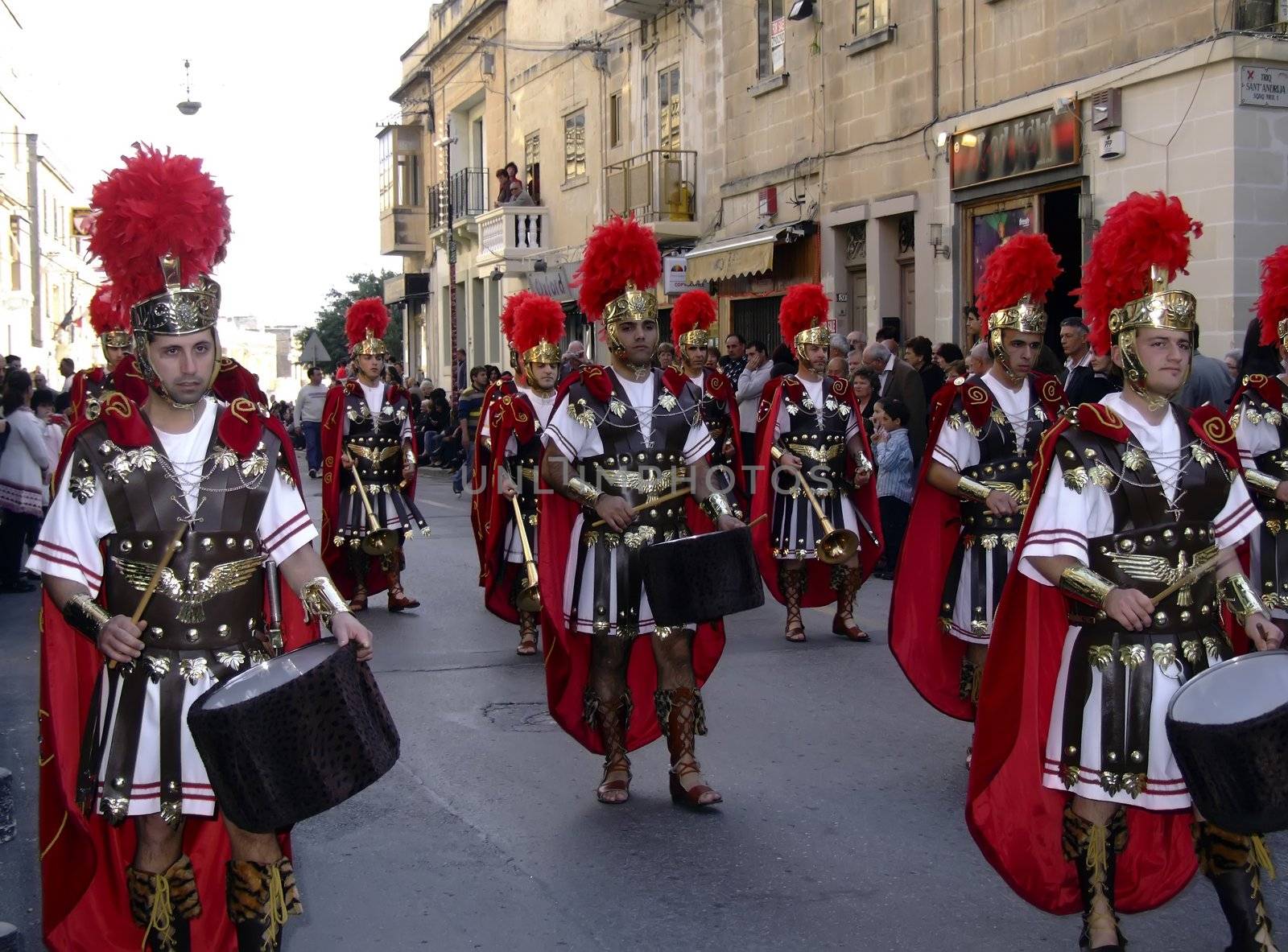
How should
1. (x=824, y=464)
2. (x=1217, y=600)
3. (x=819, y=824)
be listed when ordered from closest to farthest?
(x=1217, y=600)
(x=819, y=824)
(x=824, y=464)

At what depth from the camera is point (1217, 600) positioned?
4465mm

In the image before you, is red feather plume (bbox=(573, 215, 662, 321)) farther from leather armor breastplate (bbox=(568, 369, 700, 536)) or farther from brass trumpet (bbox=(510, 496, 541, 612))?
brass trumpet (bbox=(510, 496, 541, 612))

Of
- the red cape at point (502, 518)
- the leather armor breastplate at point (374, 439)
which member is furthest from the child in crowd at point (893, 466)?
the leather armor breastplate at point (374, 439)

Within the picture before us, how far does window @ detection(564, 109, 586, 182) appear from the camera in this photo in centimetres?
3211

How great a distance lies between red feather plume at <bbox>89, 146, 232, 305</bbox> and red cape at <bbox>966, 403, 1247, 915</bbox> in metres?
2.55

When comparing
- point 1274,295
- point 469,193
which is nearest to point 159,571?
point 1274,295

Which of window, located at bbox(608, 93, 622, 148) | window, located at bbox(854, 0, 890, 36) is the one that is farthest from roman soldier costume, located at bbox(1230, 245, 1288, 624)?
window, located at bbox(608, 93, 622, 148)

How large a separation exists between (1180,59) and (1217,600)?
34.5 ft

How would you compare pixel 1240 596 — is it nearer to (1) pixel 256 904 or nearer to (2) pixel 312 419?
(1) pixel 256 904

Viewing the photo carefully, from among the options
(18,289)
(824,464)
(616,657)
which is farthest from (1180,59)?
(18,289)

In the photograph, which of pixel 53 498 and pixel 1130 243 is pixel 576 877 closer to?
pixel 53 498

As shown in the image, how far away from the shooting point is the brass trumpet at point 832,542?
983 cm

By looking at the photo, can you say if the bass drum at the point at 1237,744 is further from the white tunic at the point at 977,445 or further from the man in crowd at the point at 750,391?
the man in crowd at the point at 750,391

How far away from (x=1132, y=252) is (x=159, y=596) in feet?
9.88
